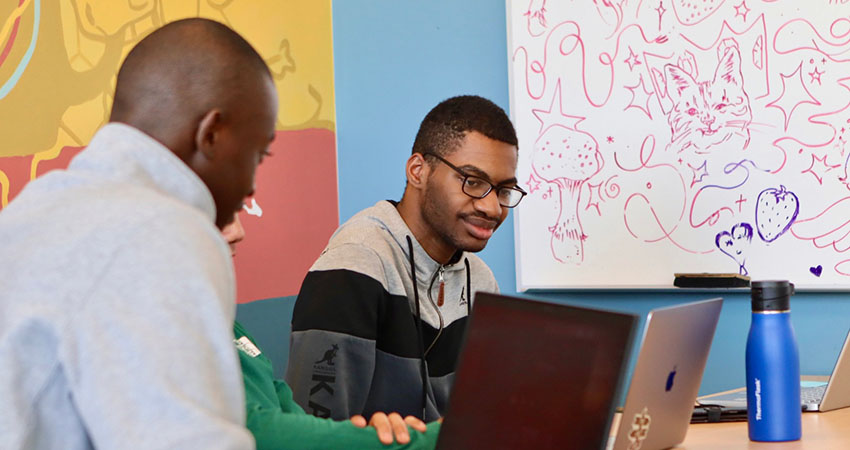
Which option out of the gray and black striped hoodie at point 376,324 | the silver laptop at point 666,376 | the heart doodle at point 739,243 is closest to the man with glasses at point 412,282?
the gray and black striped hoodie at point 376,324

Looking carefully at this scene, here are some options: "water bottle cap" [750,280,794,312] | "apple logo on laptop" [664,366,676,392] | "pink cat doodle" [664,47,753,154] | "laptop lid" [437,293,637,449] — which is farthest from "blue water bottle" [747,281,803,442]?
"pink cat doodle" [664,47,753,154]

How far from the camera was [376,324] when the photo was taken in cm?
172

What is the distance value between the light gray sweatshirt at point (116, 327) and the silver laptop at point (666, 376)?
0.74m

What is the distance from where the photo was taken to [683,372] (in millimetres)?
1434

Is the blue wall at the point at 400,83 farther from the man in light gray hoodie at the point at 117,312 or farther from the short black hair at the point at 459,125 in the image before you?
the man in light gray hoodie at the point at 117,312

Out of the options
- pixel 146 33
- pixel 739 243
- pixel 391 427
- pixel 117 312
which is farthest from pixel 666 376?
pixel 146 33

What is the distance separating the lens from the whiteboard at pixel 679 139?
2436 mm

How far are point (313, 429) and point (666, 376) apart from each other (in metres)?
0.55

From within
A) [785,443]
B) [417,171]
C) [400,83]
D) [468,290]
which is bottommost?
[785,443]

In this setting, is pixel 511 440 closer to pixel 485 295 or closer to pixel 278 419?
pixel 485 295

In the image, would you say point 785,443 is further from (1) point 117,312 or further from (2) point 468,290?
(1) point 117,312

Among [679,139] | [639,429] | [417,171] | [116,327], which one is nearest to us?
[116,327]

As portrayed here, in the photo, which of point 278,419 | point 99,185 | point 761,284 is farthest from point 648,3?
point 99,185

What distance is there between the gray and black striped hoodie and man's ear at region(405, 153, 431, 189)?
3.0 inches
